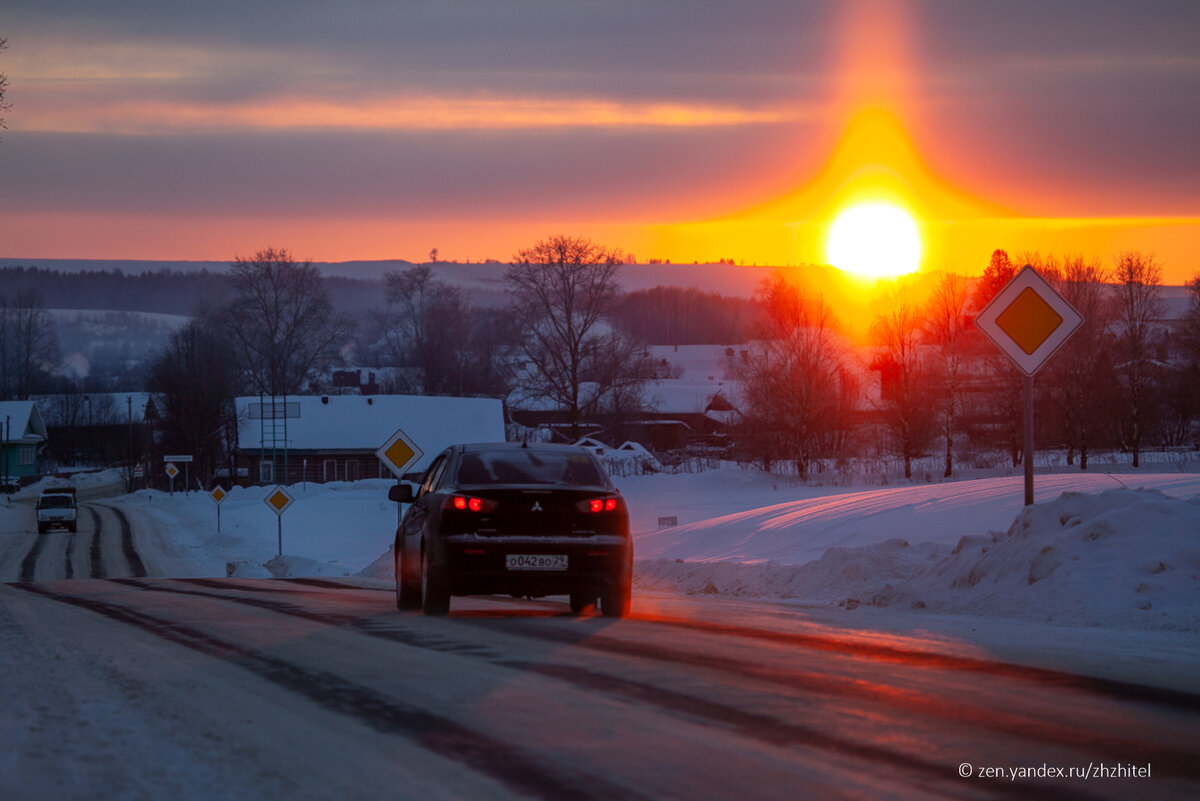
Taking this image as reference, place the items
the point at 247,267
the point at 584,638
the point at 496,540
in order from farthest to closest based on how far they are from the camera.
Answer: the point at 247,267, the point at 496,540, the point at 584,638

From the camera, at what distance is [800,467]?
66.3 m

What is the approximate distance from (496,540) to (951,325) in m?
67.1

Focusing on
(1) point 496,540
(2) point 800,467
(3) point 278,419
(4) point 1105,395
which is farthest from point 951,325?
(1) point 496,540

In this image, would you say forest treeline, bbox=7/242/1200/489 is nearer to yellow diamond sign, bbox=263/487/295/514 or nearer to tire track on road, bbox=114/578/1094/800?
yellow diamond sign, bbox=263/487/295/514

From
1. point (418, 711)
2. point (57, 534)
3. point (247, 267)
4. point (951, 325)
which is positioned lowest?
point (57, 534)

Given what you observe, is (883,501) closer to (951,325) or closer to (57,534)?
(57,534)

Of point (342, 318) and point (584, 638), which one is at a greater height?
point (342, 318)

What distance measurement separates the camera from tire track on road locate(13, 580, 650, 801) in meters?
4.90

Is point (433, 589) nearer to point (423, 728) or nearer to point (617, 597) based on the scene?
point (617, 597)

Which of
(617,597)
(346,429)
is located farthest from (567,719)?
(346,429)

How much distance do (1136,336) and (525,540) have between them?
75876 millimetres

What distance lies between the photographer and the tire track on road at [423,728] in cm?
490

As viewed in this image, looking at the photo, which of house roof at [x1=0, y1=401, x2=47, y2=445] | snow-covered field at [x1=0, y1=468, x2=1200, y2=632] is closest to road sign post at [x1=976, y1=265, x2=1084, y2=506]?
snow-covered field at [x1=0, y1=468, x2=1200, y2=632]

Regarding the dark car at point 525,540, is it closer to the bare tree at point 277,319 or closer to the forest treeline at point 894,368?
the forest treeline at point 894,368
